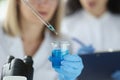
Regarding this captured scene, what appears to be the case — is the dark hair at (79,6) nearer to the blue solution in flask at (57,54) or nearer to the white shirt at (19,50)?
the white shirt at (19,50)

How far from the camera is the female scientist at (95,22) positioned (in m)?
2.29

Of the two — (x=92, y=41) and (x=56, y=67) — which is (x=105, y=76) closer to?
(x=56, y=67)

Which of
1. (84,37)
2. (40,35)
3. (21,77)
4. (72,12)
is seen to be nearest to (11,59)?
(21,77)

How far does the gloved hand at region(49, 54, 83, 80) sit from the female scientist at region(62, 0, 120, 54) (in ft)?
3.81

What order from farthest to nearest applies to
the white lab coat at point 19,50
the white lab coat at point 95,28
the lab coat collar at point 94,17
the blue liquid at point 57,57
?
1. the lab coat collar at point 94,17
2. the white lab coat at point 95,28
3. the white lab coat at point 19,50
4. the blue liquid at point 57,57

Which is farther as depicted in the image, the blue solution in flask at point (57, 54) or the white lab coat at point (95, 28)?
the white lab coat at point (95, 28)

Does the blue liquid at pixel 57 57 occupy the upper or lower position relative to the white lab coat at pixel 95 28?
lower

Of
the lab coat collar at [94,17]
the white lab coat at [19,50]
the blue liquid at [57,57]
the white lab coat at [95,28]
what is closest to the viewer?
the blue liquid at [57,57]

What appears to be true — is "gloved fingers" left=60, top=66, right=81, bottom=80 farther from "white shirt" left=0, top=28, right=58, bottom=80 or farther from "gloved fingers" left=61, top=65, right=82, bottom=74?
"white shirt" left=0, top=28, right=58, bottom=80

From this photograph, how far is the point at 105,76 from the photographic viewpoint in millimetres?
1464

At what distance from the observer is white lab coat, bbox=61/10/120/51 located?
2.29 meters

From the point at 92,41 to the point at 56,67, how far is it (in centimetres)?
124

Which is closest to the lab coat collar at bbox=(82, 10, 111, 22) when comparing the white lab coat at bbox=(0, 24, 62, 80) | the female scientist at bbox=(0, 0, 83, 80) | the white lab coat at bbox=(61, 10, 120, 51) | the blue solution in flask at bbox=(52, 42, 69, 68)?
the white lab coat at bbox=(61, 10, 120, 51)

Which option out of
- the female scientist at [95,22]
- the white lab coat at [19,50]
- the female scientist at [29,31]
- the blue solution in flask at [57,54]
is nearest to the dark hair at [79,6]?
the female scientist at [95,22]
